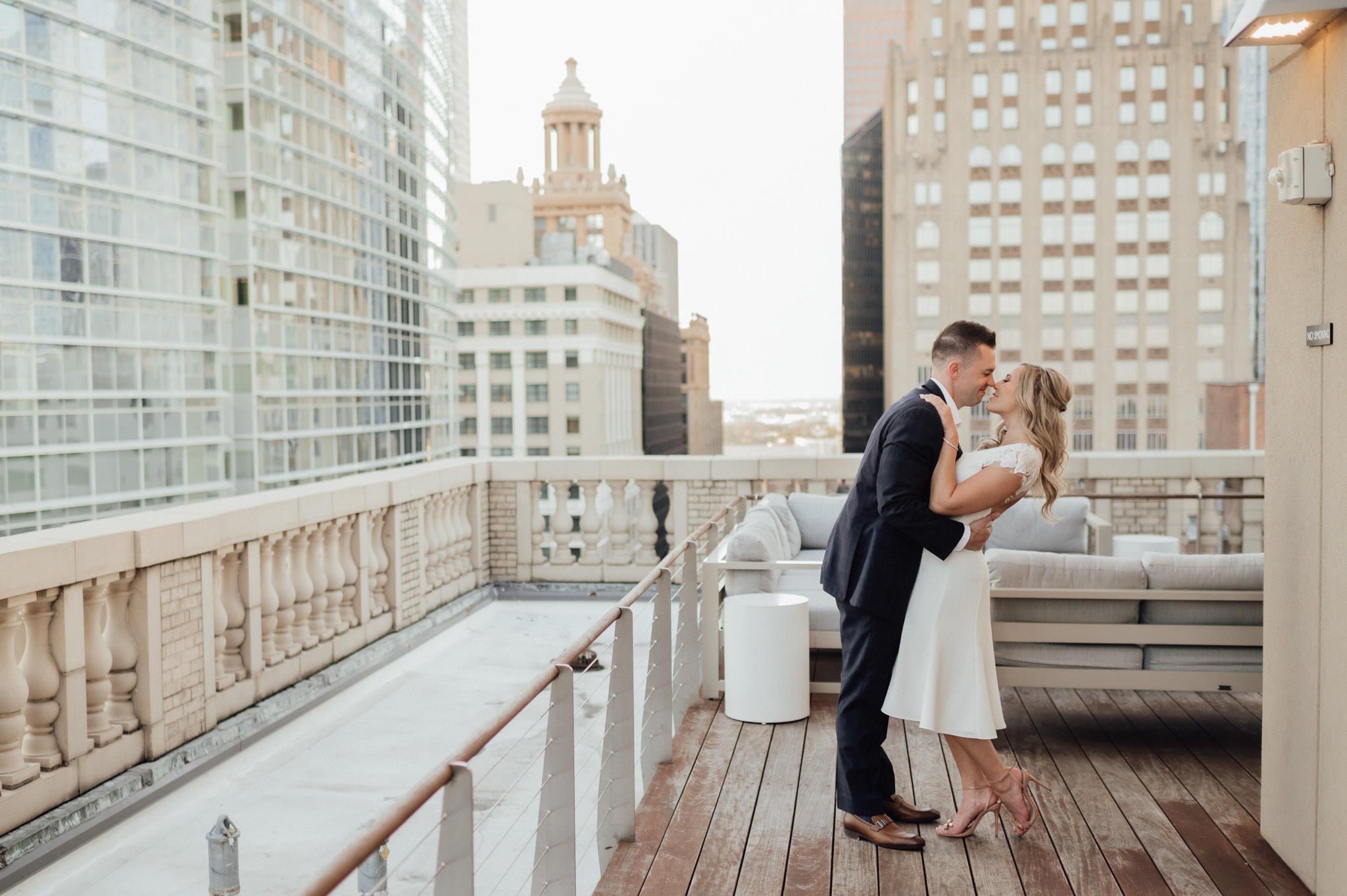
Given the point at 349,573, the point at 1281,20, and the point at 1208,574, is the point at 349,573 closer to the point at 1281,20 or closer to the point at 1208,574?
the point at 1208,574

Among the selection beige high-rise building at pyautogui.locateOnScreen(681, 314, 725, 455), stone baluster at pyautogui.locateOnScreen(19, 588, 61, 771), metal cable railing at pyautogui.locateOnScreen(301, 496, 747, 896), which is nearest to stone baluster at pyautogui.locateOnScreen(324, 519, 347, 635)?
metal cable railing at pyautogui.locateOnScreen(301, 496, 747, 896)

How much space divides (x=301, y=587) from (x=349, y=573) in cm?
63

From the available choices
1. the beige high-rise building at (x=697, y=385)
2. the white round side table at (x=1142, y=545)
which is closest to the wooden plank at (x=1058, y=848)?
the white round side table at (x=1142, y=545)

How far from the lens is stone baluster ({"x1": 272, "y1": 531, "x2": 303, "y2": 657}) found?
6.29 m

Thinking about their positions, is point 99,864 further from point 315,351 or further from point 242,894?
point 315,351

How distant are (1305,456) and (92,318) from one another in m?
32.0

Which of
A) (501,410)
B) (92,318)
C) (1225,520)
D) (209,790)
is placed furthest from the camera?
(501,410)

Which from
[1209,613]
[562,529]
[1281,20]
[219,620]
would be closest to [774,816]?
[1209,613]

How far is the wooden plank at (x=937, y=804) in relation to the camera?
3506 mm

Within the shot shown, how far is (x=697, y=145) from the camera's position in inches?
6289

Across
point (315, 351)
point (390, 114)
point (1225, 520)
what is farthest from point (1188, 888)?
point (390, 114)

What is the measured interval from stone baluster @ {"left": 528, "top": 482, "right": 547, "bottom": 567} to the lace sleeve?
246 inches

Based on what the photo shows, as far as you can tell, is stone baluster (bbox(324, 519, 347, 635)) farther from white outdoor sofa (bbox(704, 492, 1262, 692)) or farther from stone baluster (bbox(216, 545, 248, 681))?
white outdoor sofa (bbox(704, 492, 1262, 692))

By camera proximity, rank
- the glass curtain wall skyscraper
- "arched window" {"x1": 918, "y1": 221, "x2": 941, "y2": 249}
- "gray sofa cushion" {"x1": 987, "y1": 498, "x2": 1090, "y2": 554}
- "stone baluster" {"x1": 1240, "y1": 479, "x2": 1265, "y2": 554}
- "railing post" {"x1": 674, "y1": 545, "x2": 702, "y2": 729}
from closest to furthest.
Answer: "railing post" {"x1": 674, "y1": 545, "x2": 702, "y2": 729} → "gray sofa cushion" {"x1": 987, "y1": 498, "x2": 1090, "y2": 554} → "stone baluster" {"x1": 1240, "y1": 479, "x2": 1265, "y2": 554} → the glass curtain wall skyscraper → "arched window" {"x1": 918, "y1": 221, "x2": 941, "y2": 249}
